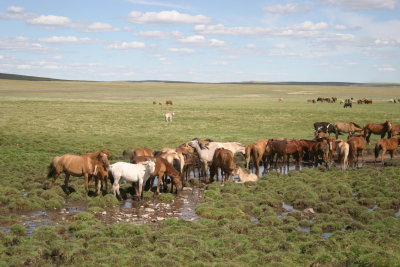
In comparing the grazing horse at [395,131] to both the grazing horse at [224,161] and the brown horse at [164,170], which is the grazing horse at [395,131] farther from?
the brown horse at [164,170]

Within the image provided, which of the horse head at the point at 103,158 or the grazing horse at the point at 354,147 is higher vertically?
the horse head at the point at 103,158

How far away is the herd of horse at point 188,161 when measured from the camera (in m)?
15.1

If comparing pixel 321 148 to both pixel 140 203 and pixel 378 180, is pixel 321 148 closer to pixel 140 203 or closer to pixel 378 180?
pixel 378 180

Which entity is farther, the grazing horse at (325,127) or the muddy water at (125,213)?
the grazing horse at (325,127)

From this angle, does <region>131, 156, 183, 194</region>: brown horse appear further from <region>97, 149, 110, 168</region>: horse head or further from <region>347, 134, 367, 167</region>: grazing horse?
<region>347, 134, 367, 167</region>: grazing horse

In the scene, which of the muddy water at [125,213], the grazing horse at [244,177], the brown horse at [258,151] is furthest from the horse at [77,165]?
the brown horse at [258,151]

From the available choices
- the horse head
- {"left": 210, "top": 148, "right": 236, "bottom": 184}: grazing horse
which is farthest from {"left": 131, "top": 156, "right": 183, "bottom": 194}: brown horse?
{"left": 210, "top": 148, "right": 236, "bottom": 184}: grazing horse

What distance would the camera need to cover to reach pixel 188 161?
60.0ft

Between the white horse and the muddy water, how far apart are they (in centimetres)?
52

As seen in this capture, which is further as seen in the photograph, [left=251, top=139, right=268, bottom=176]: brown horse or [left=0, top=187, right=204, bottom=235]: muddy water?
[left=251, top=139, right=268, bottom=176]: brown horse

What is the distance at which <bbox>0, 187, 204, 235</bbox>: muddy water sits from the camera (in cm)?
1220

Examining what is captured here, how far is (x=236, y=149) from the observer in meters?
21.3

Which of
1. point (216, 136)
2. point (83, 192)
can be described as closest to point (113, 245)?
point (83, 192)

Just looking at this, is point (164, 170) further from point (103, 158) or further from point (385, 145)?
point (385, 145)
